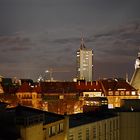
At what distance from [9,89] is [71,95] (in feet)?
41.7

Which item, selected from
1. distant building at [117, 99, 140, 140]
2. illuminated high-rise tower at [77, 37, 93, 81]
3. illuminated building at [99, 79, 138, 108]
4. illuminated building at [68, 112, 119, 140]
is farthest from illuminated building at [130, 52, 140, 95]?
illuminated high-rise tower at [77, 37, 93, 81]

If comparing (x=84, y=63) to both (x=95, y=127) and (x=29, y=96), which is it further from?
(x=95, y=127)

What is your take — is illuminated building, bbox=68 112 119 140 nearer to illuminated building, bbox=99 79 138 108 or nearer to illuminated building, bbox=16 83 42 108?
illuminated building, bbox=99 79 138 108

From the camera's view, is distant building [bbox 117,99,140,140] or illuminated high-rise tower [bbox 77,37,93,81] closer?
distant building [bbox 117,99,140,140]

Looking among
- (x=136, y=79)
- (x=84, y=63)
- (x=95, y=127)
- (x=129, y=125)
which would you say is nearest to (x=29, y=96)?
(x=136, y=79)

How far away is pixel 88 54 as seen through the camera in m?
150

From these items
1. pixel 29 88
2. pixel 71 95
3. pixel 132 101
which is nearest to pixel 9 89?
pixel 29 88

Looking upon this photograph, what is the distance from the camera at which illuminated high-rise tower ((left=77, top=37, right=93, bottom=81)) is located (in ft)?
462

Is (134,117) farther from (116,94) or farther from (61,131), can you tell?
(116,94)

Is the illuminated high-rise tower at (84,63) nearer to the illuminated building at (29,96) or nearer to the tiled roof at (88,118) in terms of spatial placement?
the illuminated building at (29,96)

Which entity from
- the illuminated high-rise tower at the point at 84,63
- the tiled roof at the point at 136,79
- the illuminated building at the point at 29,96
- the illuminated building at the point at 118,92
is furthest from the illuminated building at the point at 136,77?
the illuminated high-rise tower at the point at 84,63

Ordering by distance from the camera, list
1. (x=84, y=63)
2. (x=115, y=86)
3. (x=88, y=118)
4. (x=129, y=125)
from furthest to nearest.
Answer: (x=84, y=63)
(x=115, y=86)
(x=129, y=125)
(x=88, y=118)

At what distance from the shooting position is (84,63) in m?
147

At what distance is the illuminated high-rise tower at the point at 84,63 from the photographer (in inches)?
5549
